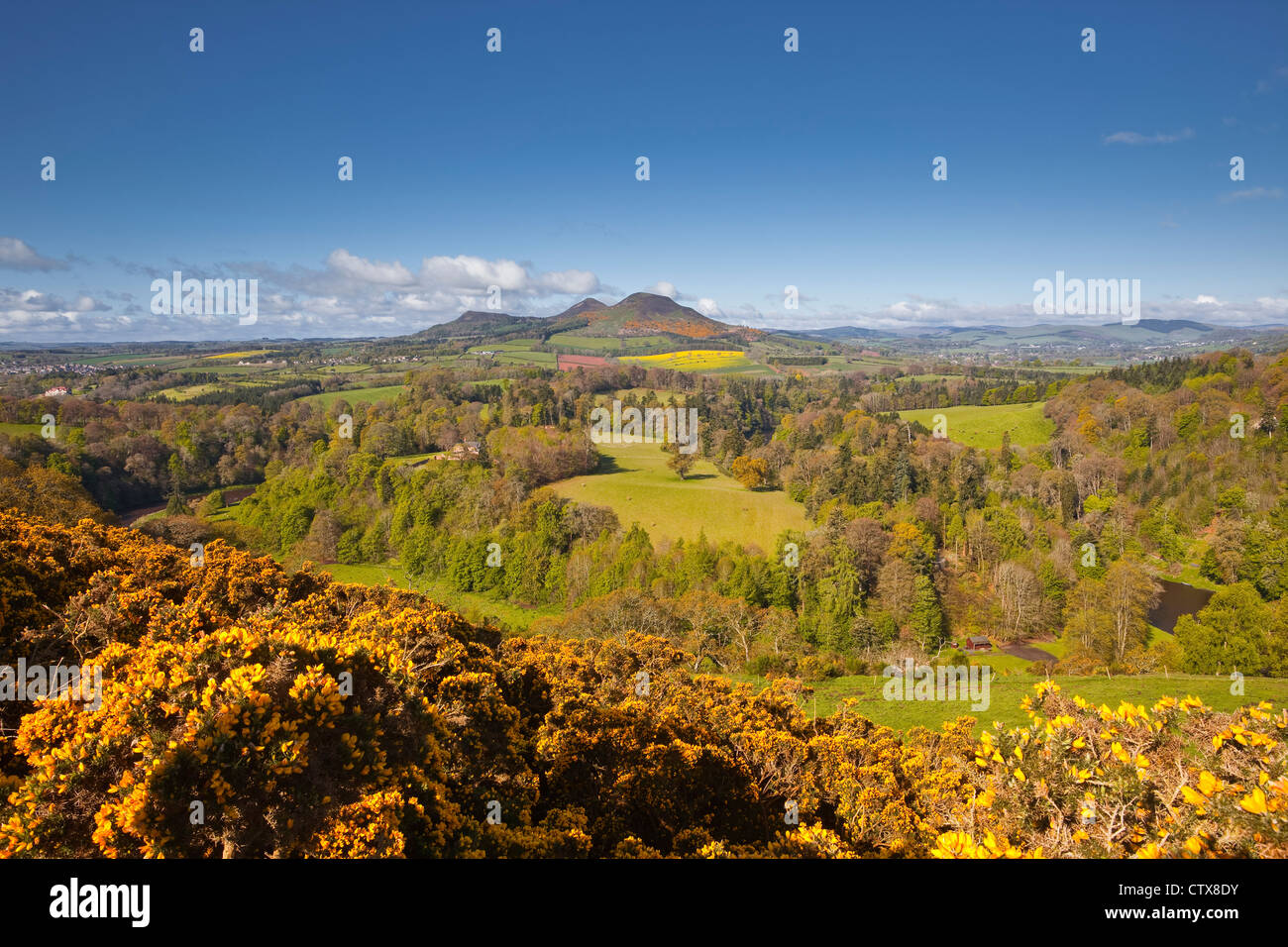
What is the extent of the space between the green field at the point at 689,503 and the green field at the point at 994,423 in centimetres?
4627

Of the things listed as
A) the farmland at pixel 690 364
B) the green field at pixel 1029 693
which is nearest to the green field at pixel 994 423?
the farmland at pixel 690 364

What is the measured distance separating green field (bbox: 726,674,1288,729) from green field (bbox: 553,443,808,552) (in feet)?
119

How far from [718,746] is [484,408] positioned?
357 ft

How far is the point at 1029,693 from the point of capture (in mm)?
25812

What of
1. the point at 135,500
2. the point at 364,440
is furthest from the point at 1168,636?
the point at 135,500

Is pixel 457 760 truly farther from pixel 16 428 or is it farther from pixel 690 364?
pixel 690 364

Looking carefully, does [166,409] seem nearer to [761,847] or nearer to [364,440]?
[364,440]

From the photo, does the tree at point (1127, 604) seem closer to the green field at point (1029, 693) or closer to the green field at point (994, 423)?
the green field at point (1029, 693)

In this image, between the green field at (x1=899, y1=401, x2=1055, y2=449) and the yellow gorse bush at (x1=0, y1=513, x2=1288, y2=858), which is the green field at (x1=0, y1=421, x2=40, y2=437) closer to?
the yellow gorse bush at (x1=0, y1=513, x2=1288, y2=858)

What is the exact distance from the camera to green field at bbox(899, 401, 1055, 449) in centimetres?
9969

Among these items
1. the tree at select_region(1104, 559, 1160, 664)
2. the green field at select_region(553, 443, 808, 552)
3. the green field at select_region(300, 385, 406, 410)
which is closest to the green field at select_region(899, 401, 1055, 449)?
the green field at select_region(553, 443, 808, 552)

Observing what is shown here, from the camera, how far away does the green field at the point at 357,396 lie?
121 m

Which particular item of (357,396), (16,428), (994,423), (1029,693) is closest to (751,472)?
(1029,693)

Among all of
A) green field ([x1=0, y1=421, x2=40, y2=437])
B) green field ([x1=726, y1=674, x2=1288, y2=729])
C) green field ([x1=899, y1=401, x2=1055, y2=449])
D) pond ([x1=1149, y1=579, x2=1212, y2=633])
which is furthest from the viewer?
green field ([x1=899, y1=401, x2=1055, y2=449])
